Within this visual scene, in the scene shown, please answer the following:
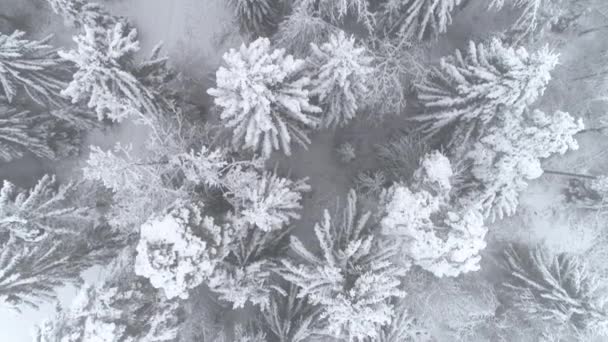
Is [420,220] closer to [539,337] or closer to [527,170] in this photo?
[527,170]

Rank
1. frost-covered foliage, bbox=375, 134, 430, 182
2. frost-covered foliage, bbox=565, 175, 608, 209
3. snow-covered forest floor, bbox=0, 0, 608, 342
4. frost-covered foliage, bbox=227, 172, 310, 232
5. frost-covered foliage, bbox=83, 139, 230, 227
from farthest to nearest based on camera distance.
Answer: snow-covered forest floor, bbox=0, 0, 608, 342
frost-covered foliage, bbox=565, 175, 608, 209
frost-covered foliage, bbox=375, 134, 430, 182
frost-covered foliage, bbox=83, 139, 230, 227
frost-covered foliage, bbox=227, 172, 310, 232

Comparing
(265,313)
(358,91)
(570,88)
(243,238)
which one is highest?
(358,91)

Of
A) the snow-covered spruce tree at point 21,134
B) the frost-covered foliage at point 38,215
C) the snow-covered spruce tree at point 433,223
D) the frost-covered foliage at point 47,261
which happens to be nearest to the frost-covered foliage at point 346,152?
the snow-covered spruce tree at point 433,223

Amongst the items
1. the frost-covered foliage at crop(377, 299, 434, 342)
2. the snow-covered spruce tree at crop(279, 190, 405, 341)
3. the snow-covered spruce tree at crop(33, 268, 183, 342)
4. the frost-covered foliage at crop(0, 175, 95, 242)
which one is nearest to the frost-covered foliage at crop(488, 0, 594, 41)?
the snow-covered spruce tree at crop(279, 190, 405, 341)

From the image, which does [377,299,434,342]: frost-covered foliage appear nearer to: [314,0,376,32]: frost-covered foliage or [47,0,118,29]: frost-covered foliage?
[314,0,376,32]: frost-covered foliage

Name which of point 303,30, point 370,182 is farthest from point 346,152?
point 303,30

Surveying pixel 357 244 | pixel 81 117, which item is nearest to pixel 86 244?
pixel 81 117
